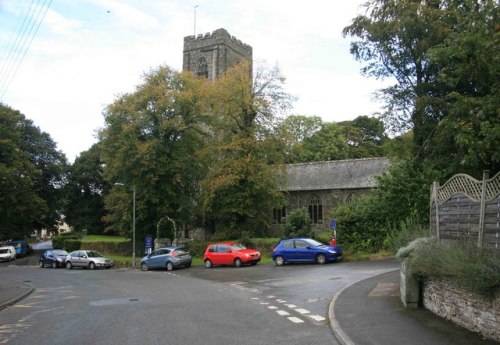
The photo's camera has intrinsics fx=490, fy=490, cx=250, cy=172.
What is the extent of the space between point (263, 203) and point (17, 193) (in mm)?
30157

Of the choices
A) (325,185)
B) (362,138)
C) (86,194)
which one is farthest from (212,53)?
(325,185)

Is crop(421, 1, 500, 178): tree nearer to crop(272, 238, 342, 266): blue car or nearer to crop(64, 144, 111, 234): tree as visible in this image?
crop(272, 238, 342, 266): blue car

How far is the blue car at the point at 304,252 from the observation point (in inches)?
1106

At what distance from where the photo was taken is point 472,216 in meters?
9.29

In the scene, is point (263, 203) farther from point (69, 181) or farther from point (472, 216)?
point (69, 181)

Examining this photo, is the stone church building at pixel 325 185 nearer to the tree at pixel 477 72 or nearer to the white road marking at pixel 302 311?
the white road marking at pixel 302 311

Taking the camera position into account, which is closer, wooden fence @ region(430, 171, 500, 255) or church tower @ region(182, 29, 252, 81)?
wooden fence @ region(430, 171, 500, 255)

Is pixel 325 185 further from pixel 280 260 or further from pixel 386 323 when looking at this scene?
pixel 386 323

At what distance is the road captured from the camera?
31.2 feet

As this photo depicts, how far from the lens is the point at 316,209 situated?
2068 inches

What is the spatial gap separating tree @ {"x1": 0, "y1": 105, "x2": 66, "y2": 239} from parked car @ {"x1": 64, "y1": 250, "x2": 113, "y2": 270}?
1502cm

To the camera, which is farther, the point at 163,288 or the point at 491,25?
the point at 163,288

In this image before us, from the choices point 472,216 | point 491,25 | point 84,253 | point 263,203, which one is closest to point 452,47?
point 491,25

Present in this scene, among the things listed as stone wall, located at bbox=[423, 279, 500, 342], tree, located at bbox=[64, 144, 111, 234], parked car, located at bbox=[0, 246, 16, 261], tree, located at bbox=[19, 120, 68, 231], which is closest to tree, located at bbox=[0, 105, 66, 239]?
tree, located at bbox=[19, 120, 68, 231]
